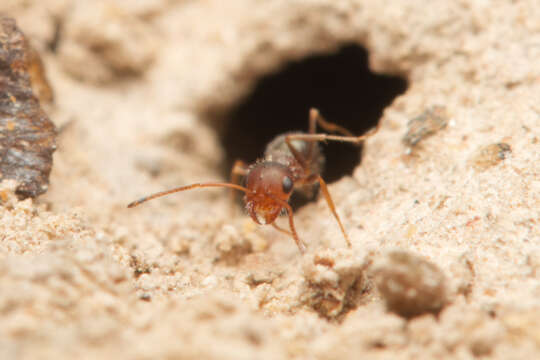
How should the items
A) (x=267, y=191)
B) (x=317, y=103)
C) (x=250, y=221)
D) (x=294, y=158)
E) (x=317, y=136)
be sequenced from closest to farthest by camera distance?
(x=267, y=191) → (x=317, y=136) → (x=250, y=221) → (x=294, y=158) → (x=317, y=103)

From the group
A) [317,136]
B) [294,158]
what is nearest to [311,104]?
[294,158]

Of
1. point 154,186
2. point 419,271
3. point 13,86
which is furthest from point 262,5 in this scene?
point 419,271

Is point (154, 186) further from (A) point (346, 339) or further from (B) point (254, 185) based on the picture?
(A) point (346, 339)

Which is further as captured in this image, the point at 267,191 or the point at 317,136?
the point at 317,136

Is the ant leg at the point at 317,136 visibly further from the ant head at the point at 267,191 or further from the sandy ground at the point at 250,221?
the ant head at the point at 267,191

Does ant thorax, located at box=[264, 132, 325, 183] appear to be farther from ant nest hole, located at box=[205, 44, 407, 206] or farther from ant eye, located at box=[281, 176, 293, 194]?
ant eye, located at box=[281, 176, 293, 194]

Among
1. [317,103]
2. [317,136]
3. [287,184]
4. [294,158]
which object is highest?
[317,136]

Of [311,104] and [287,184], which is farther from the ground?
[287,184]

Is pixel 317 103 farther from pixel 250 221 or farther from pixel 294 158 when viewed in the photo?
pixel 250 221
